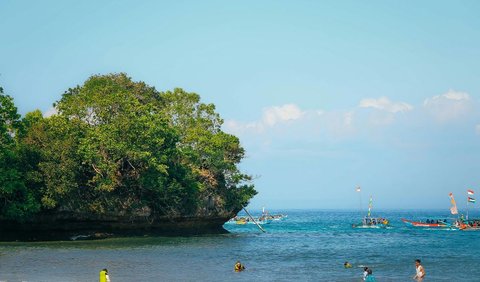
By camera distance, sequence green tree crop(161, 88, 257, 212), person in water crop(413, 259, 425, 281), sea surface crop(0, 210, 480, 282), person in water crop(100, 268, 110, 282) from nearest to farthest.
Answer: person in water crop(100, 268, 110, 282)
person in water crop(413, 259, 425, 281)
sea surface crop(0, 210, 480, 282)
green tree crop(161, 88, 257, 212)

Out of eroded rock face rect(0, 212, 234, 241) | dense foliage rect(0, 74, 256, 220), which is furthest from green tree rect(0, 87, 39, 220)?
eroded rock face rect(0, 212, 234, 241)

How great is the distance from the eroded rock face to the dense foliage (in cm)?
108

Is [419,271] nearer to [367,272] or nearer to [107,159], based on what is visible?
[367,272]

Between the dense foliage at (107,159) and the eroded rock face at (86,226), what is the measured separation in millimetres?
1077

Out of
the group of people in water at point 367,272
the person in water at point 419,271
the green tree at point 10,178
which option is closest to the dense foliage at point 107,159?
the green tree at point 10,178

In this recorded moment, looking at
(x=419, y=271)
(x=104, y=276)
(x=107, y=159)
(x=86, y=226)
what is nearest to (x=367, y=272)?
(x=419, y=271)

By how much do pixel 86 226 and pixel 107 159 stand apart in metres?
8.64

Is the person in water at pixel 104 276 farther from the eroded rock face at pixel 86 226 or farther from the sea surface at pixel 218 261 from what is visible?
the eroded rock face at pixel 86 226

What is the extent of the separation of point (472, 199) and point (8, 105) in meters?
61.4

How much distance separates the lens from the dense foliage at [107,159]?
5550cm

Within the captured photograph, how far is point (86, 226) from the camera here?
6319 cm

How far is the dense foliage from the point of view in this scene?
5550 centimetres

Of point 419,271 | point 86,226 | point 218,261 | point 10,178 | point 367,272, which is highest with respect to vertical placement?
point 10,178

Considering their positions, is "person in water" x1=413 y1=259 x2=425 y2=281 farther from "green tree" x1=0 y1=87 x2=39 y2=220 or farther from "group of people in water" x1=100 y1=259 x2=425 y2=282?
"green tree" x1=0 y1=87 x2=39 y2=220
